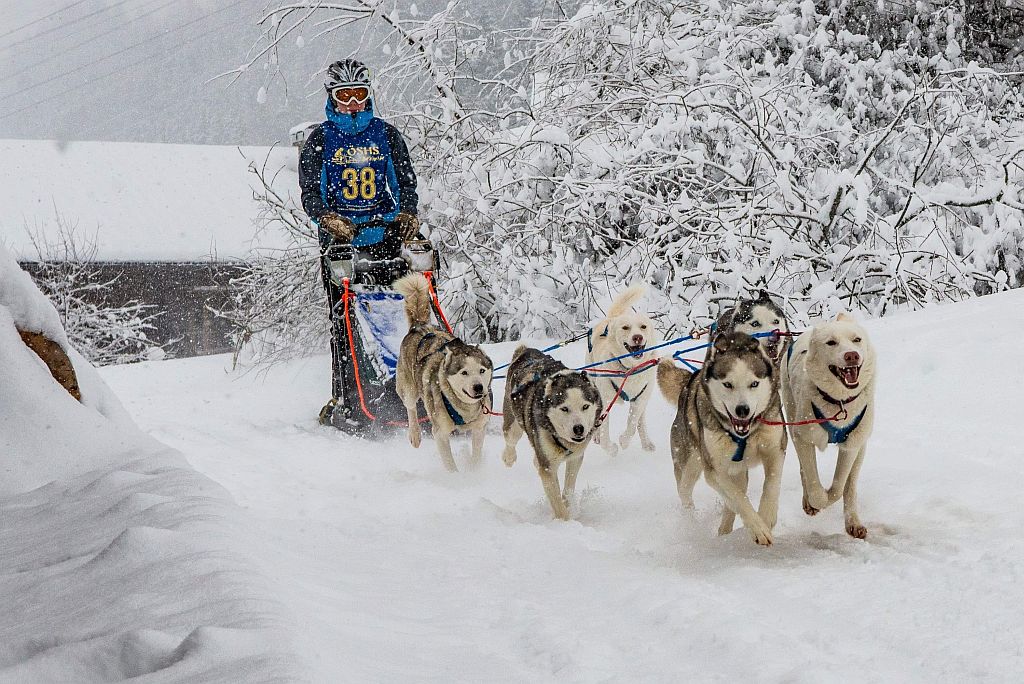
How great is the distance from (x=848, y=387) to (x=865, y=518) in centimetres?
61

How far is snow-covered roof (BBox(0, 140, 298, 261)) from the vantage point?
952 inches

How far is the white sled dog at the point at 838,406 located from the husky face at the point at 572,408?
0.94 metres

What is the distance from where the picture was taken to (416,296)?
5.89 meters

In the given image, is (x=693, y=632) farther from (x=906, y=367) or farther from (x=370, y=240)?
(x=370, y=240)

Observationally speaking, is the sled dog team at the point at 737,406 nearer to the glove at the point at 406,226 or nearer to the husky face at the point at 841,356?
the husky face at the point at 841,356

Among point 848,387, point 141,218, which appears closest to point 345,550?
point 848,387

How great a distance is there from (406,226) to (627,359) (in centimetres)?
188

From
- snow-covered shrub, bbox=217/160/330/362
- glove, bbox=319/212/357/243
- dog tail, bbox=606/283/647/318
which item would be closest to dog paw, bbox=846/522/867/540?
dog tail, bbox=606/283/647/318

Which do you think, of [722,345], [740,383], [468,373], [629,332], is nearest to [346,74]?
[468,373]

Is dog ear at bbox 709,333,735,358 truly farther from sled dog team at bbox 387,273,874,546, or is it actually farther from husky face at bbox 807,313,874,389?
husky face at bbox 807,313,874,389

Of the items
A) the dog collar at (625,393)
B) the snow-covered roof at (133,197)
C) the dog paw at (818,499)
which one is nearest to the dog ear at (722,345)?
the dog paw at (818,499)

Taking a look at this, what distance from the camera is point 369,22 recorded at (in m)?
10.2

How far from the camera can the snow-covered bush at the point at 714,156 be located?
7.65 metres

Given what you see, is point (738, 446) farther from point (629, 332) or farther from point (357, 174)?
point (357, 174)
